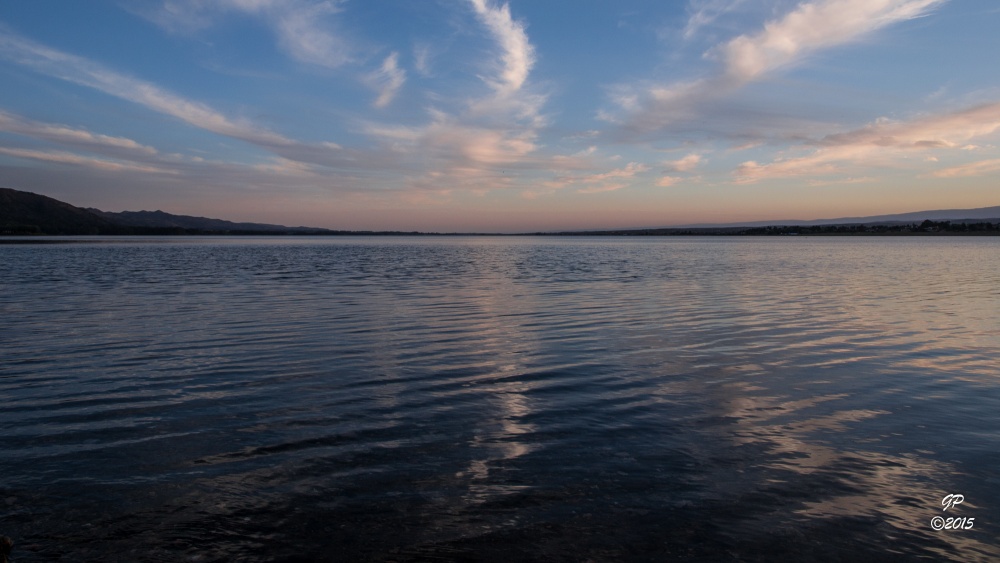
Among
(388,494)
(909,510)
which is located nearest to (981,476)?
(909,510)

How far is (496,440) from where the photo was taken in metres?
7.85

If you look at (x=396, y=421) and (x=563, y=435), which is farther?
(x=396, y=421)

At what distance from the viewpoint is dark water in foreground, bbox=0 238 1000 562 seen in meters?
5.43

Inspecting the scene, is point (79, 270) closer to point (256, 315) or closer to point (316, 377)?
point (256, 315)

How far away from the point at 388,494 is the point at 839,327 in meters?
15.6

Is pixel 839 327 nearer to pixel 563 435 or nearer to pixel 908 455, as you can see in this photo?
pixel 908 455

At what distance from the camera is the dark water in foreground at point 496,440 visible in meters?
5.43

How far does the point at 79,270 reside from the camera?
39625mm

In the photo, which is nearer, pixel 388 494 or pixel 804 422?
pixel 388 494

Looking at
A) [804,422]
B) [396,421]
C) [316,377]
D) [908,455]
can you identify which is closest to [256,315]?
[316,377]

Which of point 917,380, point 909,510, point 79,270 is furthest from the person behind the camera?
point 79,270

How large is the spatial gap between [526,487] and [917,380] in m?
8.60

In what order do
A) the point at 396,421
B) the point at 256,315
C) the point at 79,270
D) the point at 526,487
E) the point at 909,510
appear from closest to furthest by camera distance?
1. the point at 909,510
2. the point at 526,487
3. the point at 396,421
4. the point at 256,315
5. the point at 79,270

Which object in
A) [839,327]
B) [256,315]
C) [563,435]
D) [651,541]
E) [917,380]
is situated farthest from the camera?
[256,315]
